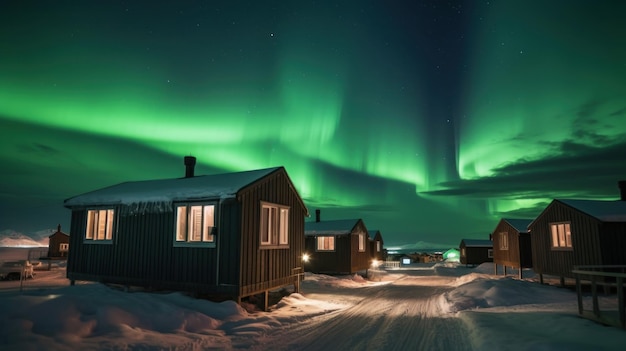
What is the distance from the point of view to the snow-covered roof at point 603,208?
18364 mm

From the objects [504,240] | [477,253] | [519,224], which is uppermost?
[519,224]

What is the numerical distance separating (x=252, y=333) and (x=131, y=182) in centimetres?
1338

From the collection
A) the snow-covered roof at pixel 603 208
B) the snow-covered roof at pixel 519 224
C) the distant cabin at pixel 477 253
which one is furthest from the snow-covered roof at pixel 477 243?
the snow-covered roof at pixel 603 208

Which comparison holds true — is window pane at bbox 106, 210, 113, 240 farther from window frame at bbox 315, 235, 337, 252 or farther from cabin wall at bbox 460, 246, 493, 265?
cabin wall at bbox 460, 246, 493, 265

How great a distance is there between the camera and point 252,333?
9680mm

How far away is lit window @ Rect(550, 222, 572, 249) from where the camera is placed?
20.8m

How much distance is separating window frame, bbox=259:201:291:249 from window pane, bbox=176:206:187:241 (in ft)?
9.28

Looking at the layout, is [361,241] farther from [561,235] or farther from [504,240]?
[561,235]

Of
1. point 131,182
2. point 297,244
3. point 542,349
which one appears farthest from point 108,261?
point 542,349

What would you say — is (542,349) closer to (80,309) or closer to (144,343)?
(144,343)

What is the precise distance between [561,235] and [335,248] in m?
16.6

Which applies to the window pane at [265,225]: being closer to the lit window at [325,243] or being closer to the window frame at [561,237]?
the window frame at [561,237]

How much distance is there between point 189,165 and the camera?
19250 mm

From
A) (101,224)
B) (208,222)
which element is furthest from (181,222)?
(101,224)
